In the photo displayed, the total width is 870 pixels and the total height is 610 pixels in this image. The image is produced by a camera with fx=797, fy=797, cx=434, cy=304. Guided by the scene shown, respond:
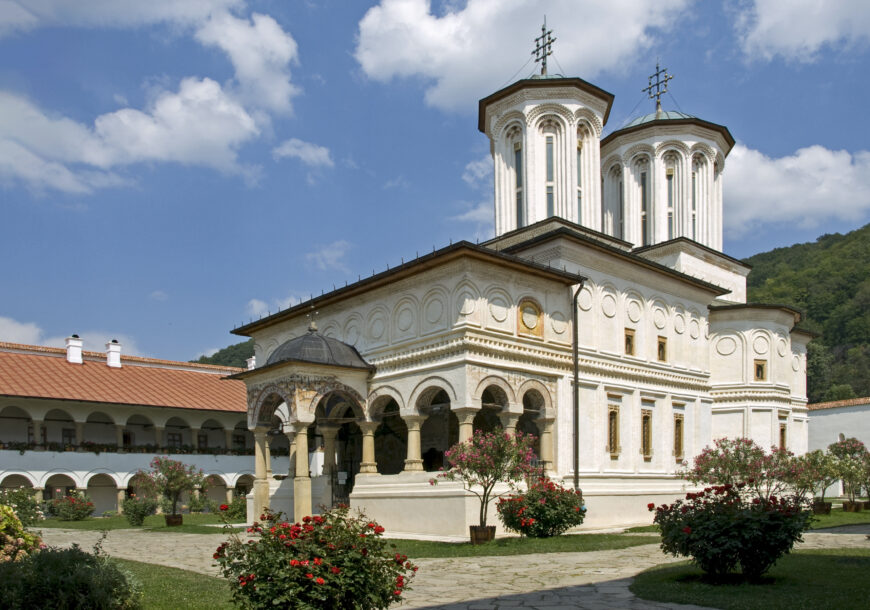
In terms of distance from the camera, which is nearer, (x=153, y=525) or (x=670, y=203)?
(x=153, y=525)

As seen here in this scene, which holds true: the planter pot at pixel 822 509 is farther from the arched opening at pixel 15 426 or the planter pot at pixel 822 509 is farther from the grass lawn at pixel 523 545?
the arched opening at pixel 15 426

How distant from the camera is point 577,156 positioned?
2261cm

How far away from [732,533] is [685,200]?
18562 millimetres

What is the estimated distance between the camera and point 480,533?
1480cm

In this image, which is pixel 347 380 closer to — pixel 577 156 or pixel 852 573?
pixel 577 156

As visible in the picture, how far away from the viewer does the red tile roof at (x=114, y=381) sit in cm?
3169

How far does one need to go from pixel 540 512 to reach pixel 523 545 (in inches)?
51.9

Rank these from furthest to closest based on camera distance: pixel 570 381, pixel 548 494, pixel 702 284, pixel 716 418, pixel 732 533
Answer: pixel 716 418 < pixel 702 284 < pixel 570 381 < pixel 548 494 < pixel 732 533

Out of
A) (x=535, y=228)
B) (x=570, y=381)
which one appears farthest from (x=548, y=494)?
(x=535, y=228)

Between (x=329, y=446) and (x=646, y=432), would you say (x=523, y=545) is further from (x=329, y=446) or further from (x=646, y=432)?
(x=329, y=446)

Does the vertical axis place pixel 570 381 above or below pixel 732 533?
above

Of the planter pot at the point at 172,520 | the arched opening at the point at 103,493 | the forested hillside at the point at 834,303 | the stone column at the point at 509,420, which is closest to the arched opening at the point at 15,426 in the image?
the arched opening at the point at 103,493

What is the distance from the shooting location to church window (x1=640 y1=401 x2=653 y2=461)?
816 inches

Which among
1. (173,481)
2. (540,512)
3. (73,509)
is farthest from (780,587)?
(73,509)
